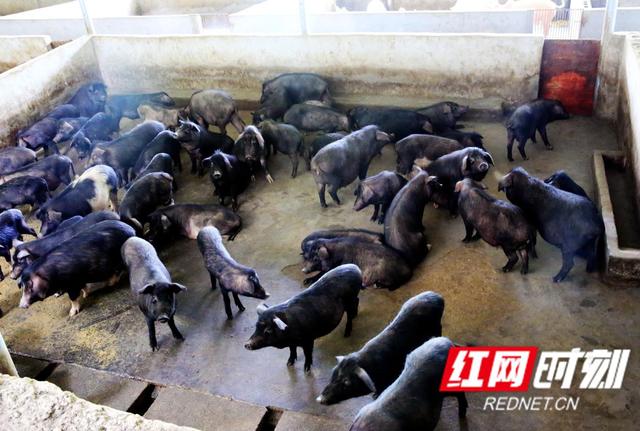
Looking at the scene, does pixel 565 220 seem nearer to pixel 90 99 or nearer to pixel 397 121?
pixel 397 121

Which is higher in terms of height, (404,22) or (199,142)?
(404,22)

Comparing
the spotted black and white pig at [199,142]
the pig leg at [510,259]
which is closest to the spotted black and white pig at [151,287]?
the spotted black and white pig at [199,142]

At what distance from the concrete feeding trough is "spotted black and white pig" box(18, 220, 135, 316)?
422 cm

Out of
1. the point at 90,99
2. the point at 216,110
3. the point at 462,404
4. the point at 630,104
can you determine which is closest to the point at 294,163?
the point at 216,110

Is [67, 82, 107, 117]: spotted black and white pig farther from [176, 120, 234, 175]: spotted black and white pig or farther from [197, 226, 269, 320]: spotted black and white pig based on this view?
[197, 226, 269, 320]: spotted black and white pig

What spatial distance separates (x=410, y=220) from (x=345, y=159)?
50.1 inches

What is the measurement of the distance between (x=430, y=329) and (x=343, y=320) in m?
0.94

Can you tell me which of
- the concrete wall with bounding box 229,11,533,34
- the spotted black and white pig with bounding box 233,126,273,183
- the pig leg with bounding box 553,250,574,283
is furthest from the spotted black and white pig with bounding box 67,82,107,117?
the pig leg with bounding box 553,250,574,283

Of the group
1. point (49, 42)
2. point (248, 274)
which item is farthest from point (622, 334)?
point (49, 42)

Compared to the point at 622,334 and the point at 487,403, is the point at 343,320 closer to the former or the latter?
the point at 487,403

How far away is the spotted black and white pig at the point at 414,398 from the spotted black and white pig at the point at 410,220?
1.58m

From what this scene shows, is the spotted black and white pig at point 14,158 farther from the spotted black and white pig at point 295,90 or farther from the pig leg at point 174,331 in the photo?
the pig leg at point 174,331

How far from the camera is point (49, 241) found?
579 cm

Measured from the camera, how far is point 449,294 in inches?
196
